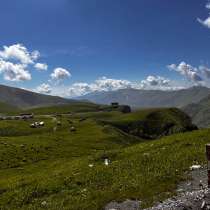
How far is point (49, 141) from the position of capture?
13800cm

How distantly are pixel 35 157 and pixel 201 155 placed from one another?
76.0 m

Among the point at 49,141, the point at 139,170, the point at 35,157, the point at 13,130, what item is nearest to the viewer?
the point at 139,170

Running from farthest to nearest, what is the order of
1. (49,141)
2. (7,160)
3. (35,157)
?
(49,141), (35,157), (7,160)

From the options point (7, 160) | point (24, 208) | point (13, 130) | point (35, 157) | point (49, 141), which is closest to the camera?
point (24, 208)

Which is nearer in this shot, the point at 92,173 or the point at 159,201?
the point at 159,201

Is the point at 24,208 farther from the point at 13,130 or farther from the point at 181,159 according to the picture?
the point at 13,130

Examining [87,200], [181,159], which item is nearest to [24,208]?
[87,200]

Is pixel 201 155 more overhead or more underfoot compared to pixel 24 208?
more overhead

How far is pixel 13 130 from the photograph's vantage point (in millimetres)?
182375

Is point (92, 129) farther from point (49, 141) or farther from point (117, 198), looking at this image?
point (117, 198)

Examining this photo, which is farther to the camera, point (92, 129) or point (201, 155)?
point (92, 129)

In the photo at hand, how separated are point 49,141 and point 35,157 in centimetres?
3085

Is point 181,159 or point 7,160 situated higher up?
point 181,159

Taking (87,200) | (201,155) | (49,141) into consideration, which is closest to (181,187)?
(87,200)
